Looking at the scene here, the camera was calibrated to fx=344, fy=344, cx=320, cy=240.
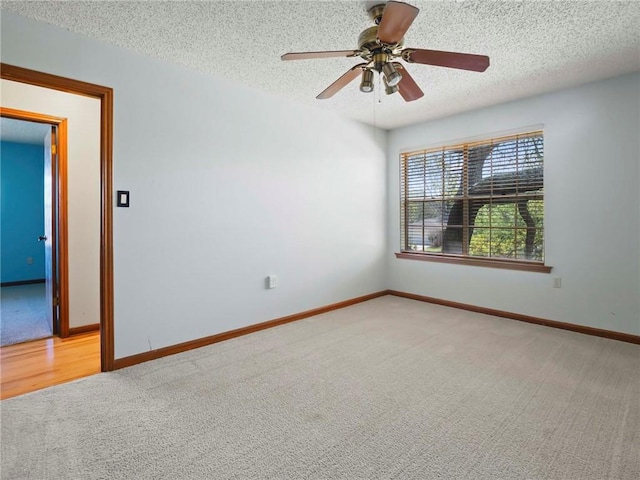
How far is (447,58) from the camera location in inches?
77.7

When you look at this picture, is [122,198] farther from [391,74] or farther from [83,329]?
[391,74]

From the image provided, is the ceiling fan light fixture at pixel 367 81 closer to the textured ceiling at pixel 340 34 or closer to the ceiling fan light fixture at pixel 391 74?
the ceiling fan light fixture at pixel 391 74

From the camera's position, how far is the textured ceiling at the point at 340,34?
2096mm

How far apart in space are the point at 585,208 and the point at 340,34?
2.90 metres

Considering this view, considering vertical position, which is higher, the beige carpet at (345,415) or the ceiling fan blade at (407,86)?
the ceiling fan blade at (407,86)

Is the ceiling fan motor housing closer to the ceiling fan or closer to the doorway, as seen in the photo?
the ceiling fan

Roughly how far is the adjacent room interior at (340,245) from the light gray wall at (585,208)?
2 centimetres

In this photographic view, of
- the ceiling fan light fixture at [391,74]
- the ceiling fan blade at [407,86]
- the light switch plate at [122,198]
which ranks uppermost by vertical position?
the ceiling fan blade at [407,86]

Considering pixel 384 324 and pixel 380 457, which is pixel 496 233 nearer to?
pixel 384 324

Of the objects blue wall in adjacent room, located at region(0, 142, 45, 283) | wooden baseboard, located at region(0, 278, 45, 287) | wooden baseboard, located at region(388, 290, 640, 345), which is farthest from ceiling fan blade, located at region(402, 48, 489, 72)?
wooden baseboard, located at region(0, 278, 45, 287)

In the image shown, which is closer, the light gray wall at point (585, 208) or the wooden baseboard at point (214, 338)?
the wooden baseboard at point (214, 338)

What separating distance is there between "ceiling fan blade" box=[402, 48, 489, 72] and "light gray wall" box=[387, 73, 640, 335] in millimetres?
2118

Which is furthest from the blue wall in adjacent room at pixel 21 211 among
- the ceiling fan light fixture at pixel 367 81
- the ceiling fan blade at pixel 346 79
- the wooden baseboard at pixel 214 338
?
the ceiling fan light fixture at pixel 367 81

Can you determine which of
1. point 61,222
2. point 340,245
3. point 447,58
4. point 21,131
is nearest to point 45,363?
point 61,222
